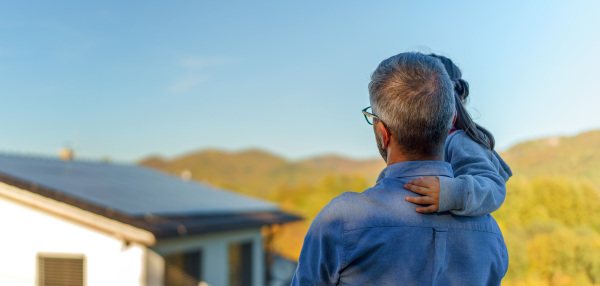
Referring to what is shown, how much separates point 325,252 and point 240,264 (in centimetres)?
911

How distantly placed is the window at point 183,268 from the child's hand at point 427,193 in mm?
6263

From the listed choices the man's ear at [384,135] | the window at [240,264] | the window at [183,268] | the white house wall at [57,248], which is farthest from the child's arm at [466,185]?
the window at [240,264]

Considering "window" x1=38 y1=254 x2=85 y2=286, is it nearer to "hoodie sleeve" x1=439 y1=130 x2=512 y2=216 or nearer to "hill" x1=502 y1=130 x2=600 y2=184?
"hill" x1=502 y1=130 x2=600 y2=184

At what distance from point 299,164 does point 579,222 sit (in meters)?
18.4

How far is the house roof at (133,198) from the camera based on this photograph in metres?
6.25

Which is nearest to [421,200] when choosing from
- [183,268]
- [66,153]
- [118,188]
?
[183,268]

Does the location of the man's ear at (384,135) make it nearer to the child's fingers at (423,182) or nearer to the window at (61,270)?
the child's fingers at (423,182)

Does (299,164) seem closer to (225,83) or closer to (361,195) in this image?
(225,83)

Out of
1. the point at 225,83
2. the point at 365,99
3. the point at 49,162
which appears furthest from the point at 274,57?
the point at 365,99

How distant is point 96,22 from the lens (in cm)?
1540

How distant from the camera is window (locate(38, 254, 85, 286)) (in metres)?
6.34

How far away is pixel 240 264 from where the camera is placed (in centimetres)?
974

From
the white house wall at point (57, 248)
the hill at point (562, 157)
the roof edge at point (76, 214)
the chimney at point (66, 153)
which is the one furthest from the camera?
the chimney at point (66, 153)

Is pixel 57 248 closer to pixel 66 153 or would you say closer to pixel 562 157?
pixel 66 153
